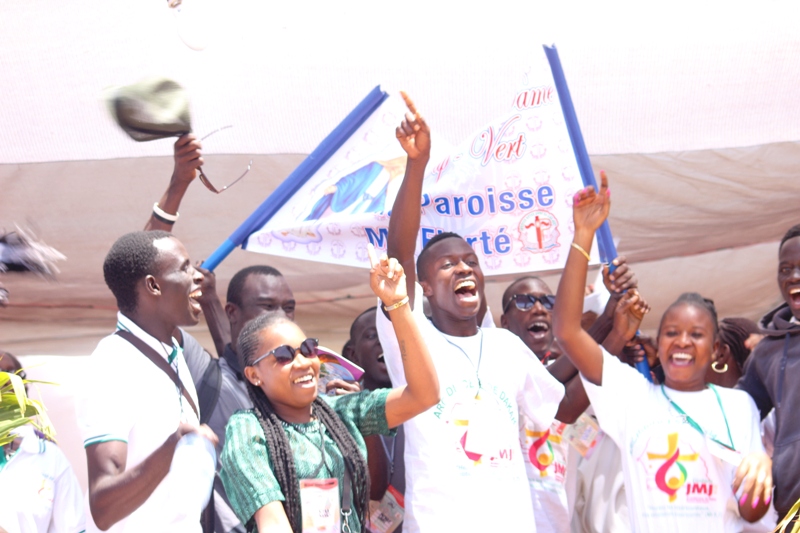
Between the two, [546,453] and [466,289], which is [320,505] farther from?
[546,453]

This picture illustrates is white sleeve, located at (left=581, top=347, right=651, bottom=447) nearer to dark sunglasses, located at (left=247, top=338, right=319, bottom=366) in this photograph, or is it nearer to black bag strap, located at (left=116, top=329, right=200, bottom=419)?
dark sunglasses, located at (left=247, top=338, right=319, bottom=366)

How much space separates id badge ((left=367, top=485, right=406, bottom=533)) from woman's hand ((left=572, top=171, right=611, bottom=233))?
3.79 feet

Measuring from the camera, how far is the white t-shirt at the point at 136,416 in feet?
8.46

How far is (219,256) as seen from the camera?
160 inches

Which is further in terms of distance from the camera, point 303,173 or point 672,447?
point 303,173

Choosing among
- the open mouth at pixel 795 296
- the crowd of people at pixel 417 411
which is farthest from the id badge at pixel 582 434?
the open mouth at pixel 795 296

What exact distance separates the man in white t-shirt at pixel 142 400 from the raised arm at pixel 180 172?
1.89 ft

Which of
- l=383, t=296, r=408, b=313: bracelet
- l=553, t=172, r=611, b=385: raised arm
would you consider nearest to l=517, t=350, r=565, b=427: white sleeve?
l=553, t=172, r=611, b=385: raised arm

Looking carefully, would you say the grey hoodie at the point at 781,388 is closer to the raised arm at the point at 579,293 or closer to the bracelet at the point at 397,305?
the raised arm at the point at 579,293

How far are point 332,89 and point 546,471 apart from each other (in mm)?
2132

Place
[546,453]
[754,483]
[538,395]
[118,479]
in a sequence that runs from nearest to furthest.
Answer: [118,479]
[754,483]
[538,395]
[546,453]

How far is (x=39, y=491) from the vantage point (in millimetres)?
3805

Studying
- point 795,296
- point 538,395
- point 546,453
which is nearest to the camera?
point 538,395

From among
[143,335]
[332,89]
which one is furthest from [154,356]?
[332,89]
